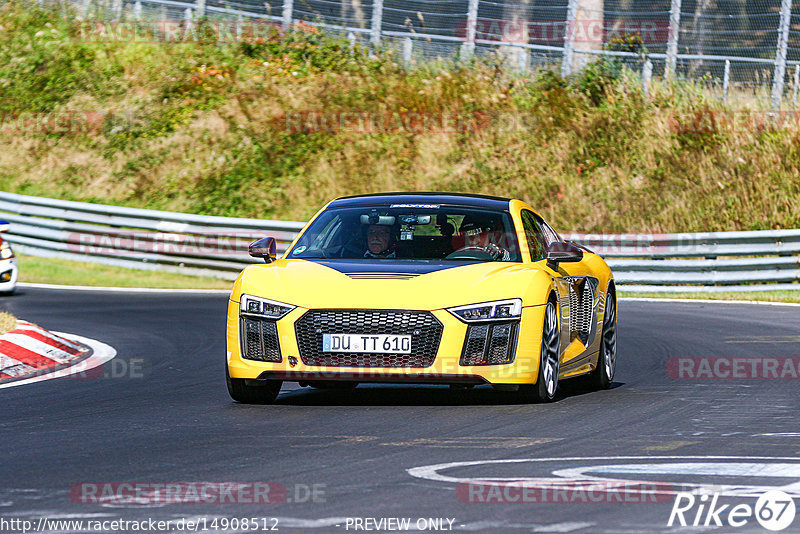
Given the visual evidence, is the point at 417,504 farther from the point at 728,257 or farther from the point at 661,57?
the point at 661,57

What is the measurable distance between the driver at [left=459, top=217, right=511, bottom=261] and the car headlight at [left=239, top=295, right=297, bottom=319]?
4.96ft

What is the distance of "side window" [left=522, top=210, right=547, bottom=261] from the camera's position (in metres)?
10.4

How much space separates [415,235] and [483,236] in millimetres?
478

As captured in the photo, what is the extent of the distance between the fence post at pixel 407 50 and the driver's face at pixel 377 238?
23584 mm

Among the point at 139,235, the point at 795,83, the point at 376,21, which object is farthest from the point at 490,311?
the point at 376,21

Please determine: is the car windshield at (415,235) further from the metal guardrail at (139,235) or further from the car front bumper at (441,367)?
the metal guardrail at (139,235)

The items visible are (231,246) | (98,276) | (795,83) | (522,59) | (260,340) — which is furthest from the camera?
(522,59)

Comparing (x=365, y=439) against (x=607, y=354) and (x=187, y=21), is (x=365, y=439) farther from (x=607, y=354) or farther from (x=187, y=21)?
(x=187, y=21)

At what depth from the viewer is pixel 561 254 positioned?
33.0ft

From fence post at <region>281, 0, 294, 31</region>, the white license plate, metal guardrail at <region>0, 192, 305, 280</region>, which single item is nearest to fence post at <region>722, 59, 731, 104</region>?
fence post at <region>281, 0, 294, 31</region>

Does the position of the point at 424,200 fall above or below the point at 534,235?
above

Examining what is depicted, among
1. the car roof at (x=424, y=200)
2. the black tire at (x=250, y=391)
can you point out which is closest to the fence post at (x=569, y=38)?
the car roof at (x=424, y=200)

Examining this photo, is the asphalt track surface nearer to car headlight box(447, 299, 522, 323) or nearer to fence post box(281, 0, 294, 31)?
car headlight box(447, 299, 522, 323)

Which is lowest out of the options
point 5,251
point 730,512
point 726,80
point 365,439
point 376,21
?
point 5,251
